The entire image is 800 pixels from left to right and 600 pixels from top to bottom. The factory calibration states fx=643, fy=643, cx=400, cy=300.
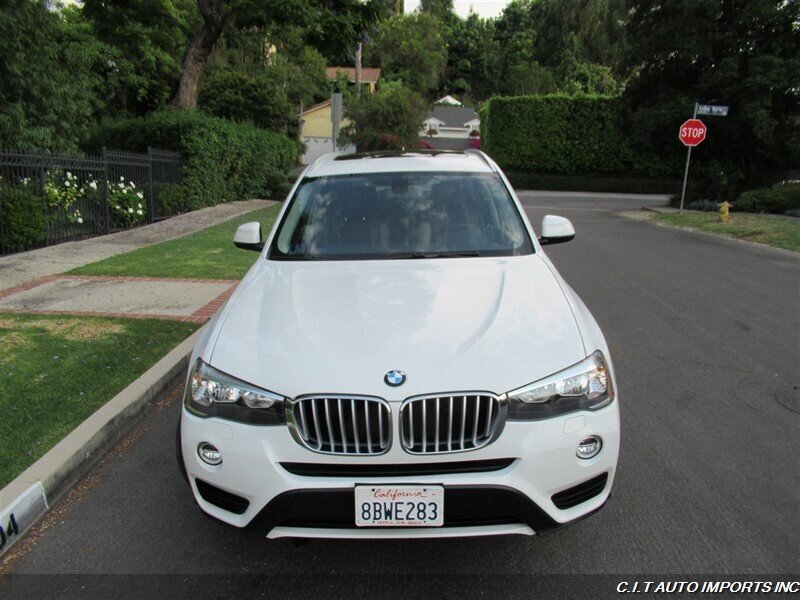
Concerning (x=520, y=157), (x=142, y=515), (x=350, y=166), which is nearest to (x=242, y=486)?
(x=142, y=515)

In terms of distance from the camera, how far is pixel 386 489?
8.03 feet

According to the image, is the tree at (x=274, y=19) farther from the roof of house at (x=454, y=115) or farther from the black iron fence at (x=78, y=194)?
the roof of house at (x=454, y=115)

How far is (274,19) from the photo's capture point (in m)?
18.7

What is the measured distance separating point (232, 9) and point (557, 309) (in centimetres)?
1852

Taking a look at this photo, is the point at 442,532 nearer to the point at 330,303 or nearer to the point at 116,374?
the point at 330,303

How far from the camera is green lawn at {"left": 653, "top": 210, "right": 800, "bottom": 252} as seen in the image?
533 inches

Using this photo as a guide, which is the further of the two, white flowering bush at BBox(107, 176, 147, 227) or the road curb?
white flowering bush at BBox(107, 176, 147, 227)

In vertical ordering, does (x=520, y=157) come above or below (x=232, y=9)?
below

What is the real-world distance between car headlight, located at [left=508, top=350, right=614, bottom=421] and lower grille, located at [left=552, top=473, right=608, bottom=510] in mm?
307

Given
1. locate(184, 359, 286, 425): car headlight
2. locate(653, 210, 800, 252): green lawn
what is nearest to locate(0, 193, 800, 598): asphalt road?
locate(184, 359, 286, 425): car headlight

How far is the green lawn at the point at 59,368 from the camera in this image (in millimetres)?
3881

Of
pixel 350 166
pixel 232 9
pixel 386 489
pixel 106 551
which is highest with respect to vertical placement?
pixel 232 9

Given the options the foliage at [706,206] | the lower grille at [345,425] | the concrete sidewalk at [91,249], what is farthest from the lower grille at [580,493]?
the foliage at [706,206]

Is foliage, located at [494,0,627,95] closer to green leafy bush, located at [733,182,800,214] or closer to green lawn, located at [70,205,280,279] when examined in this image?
green leafy bush, located at [733,182,800,214]
